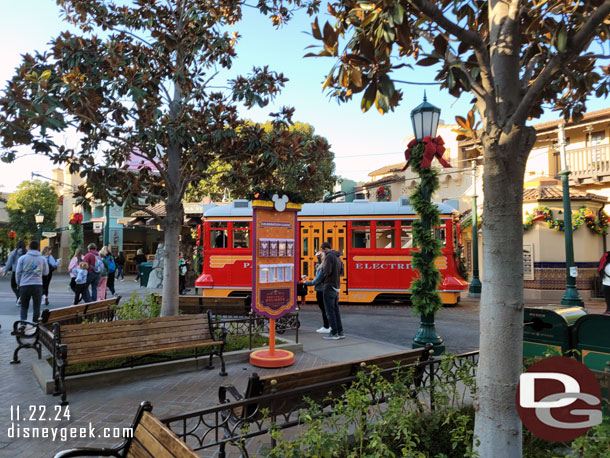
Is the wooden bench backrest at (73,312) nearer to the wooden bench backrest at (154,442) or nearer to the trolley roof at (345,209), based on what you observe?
the wooden bench backrest at (154,442)

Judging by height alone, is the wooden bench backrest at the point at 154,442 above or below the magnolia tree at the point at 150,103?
below

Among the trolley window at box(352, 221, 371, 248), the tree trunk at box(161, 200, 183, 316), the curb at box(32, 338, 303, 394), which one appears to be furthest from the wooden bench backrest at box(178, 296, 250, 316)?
Answer: the trolley window at box(352, 221, 371, 248)

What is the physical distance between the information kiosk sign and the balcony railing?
15923mm

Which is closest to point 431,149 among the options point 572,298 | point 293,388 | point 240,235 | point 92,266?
point 293,388

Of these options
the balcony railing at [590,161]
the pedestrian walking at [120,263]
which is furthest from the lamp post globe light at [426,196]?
the pedestrian walking at [120,263]

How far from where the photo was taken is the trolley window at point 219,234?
13.8 metres

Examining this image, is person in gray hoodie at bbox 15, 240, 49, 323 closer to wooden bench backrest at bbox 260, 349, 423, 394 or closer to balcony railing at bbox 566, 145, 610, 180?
wooden bench backrest at bbox 260, 349, 423, 394

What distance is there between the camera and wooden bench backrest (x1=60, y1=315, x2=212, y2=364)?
17.3 feet

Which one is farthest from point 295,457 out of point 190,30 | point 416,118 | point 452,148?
point 452,148

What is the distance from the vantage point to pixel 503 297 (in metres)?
2.65

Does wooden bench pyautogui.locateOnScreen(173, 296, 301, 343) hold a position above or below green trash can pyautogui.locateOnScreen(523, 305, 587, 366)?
below

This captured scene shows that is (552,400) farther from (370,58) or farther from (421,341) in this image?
(421,341)

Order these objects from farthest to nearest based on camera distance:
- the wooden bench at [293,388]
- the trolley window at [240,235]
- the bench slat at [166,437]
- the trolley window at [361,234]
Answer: the trolley window at [240,235]
the trolley window at [361,234]
the wooden bench at [293,388]
the bench slat at [166,437]

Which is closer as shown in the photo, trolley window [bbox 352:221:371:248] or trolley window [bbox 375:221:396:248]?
trolley window [bbox 375:221:396:248]
